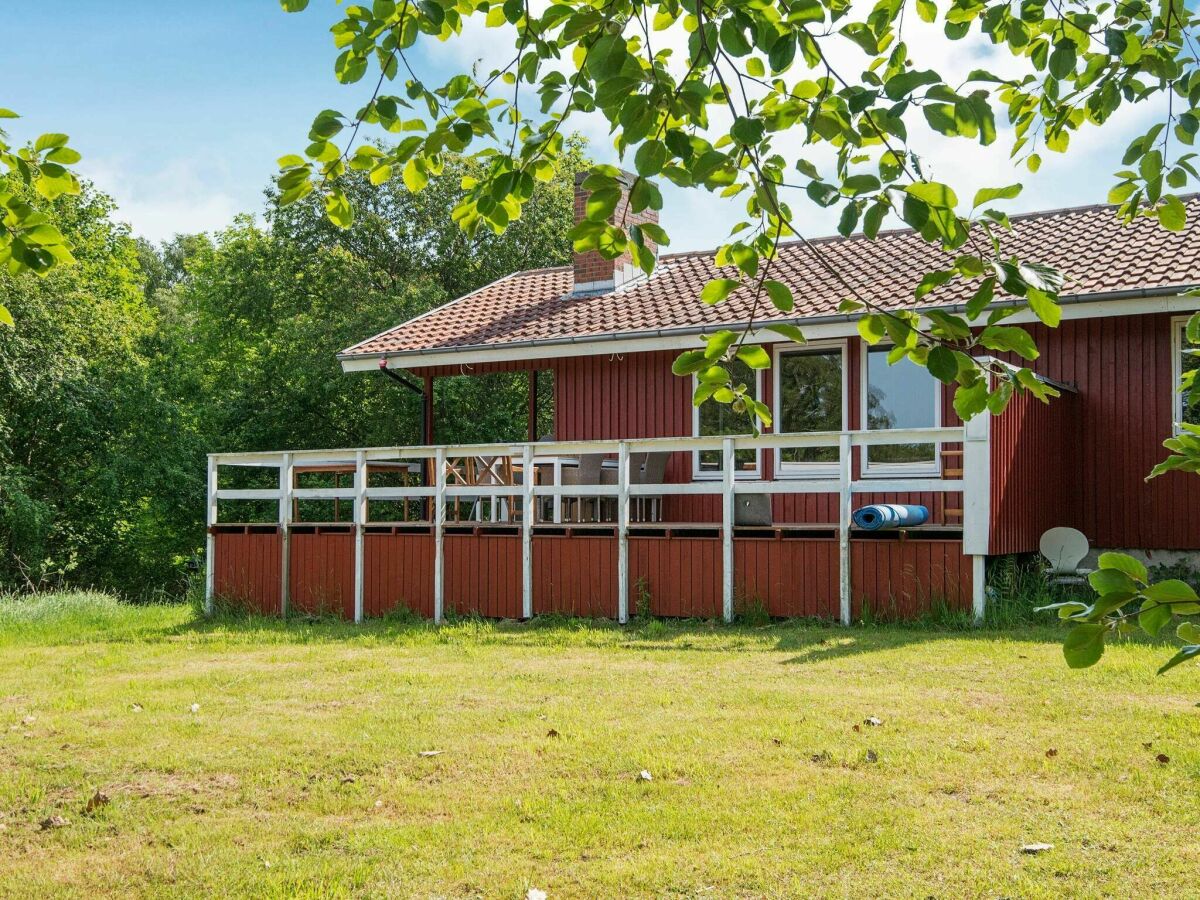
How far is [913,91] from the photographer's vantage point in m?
2.06

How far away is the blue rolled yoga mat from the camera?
32.7 feet

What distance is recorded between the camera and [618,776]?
16.5ft

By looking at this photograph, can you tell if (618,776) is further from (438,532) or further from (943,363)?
(438,532)

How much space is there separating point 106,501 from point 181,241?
77.0 feet

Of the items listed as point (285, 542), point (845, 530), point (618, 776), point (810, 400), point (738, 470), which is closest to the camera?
point (618, 776)

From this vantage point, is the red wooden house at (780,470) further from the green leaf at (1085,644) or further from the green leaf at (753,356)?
the green leaf at (1085,644)

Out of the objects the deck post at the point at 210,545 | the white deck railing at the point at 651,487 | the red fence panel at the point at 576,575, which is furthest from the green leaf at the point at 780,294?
the deck post at the point at 210,545

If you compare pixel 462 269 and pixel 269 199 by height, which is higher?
pixel 269 199

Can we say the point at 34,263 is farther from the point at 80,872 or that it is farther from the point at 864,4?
the point at 864,4

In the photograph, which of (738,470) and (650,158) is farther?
(738,470)

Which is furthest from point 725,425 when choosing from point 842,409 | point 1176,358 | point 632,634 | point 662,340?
point 1176,358

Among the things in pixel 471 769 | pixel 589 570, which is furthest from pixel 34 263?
pixel 589 570

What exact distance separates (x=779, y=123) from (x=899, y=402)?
10507 millimetres

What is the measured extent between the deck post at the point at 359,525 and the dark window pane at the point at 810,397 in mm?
4612
